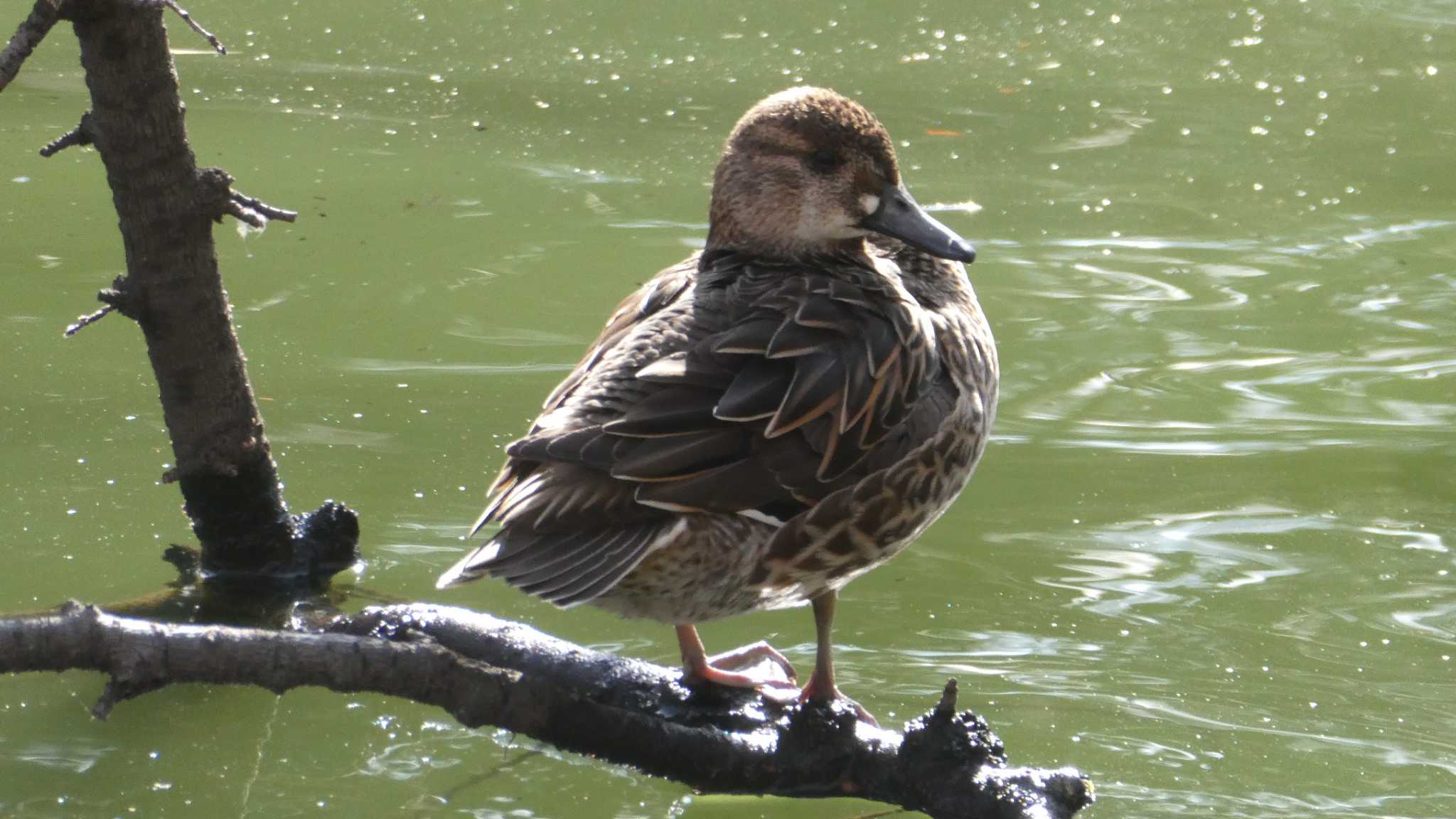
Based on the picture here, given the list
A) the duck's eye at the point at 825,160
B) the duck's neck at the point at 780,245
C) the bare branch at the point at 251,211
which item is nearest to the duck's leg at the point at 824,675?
the duck's neck at the point at 780,245

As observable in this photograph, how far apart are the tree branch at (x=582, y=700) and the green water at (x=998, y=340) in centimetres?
29

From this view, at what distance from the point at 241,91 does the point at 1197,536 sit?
4940mm

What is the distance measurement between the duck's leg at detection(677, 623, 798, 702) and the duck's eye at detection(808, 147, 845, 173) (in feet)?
3.32

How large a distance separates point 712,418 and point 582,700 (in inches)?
21.8

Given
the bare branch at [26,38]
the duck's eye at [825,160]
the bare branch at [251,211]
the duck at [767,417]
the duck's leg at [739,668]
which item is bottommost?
the duck's leg at [739,668]

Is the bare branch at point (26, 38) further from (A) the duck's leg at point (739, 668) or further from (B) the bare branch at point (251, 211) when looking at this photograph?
(A) the duck's leg at point (739, 668)

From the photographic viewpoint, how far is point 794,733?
3170mm

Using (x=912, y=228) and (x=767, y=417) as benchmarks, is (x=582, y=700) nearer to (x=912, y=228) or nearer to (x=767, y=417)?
(x=767, y=417)

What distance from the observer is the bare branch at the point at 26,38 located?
A: 254cm

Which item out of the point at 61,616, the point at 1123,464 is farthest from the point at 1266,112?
the point at 61,616

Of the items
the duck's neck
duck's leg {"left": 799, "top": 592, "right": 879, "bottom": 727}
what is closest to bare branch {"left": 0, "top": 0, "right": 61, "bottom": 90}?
the duck's neck

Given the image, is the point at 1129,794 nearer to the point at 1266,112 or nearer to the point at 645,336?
the point at 645,336

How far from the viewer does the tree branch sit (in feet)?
8.61

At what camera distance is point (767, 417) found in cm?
319
